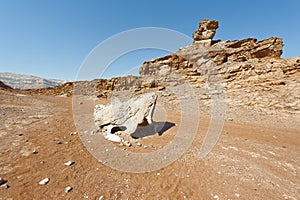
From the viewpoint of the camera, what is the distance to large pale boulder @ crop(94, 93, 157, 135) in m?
6.26

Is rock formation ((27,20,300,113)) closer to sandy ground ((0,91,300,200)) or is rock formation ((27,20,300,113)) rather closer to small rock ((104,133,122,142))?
sandy ground ((0,91,300,200))

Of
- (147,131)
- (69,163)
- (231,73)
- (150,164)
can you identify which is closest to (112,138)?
(147,131)

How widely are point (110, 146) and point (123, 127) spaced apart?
4.78ft


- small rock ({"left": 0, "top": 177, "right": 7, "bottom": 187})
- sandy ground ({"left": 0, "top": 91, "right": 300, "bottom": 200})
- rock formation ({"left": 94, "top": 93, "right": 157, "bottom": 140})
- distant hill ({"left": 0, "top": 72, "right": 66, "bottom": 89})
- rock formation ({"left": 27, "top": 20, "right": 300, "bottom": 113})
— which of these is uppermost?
distant hill ({"left": 0, "top": 72, "right": 66, "bottom": 89})

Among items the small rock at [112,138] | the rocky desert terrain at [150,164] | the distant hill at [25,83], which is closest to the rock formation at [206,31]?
the rocky desert terrain at [150,164]

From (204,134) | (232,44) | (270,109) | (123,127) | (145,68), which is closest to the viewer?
(123,127)

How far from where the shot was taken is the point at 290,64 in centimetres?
1357

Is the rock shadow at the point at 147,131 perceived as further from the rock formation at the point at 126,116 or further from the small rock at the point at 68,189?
the small rock at the point at 68,189

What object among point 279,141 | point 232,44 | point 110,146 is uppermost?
point 232,44

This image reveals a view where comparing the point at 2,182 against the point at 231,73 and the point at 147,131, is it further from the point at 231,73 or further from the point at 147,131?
the point at 231,73

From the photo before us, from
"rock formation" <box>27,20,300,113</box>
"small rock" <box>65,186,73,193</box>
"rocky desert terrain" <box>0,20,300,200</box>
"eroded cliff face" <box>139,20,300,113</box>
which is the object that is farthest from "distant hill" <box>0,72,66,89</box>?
"small rock" <box>65,186,73,193</box>

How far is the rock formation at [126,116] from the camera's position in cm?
625

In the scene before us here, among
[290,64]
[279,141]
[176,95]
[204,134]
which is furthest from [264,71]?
[204,134]

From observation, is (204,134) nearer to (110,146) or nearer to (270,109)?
(110,146)
